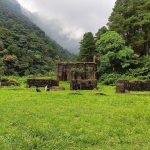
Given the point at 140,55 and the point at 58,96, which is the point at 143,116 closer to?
the point at 58,96

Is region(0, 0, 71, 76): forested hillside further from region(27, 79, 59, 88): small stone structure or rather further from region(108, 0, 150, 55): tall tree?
region(27, 79, 59, 88): small stone structure

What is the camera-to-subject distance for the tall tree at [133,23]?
5891 cm

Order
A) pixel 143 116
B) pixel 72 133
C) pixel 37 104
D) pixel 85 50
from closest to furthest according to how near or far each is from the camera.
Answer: pixel 72 133 → pixel 143 116 → pixel 37 104 → pixel 85 50

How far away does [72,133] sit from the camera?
44.4 feet

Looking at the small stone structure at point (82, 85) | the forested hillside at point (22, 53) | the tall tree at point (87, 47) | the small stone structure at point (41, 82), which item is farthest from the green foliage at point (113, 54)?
the forested hillside at point (22, 53)

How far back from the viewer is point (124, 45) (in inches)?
2216

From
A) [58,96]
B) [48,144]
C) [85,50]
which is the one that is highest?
[85,50]

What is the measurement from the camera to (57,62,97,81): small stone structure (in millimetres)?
52219

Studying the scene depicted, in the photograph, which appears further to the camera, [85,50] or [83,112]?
[85,50]

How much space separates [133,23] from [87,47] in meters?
9.88

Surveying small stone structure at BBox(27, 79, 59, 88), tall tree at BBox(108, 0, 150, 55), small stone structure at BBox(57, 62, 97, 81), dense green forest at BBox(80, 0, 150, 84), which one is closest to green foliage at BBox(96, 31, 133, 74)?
dense green forest at BBox(80, 0, 150, 84)

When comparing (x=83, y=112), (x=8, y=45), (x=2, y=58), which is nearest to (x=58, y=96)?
(x=83, y=112)

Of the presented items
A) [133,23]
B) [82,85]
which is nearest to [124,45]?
[133,23]

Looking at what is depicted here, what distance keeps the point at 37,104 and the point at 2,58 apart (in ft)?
155
